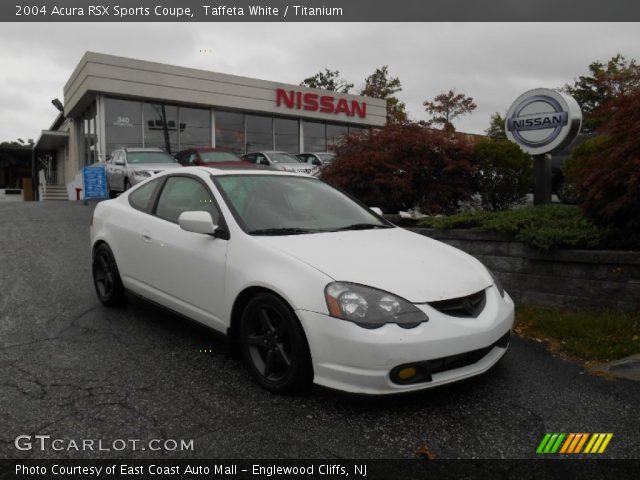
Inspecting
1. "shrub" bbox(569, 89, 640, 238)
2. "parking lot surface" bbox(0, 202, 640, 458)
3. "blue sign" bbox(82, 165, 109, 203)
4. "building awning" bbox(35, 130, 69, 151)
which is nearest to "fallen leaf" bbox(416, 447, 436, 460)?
"parking lot surface" bbox(0, 202, 640, 458)

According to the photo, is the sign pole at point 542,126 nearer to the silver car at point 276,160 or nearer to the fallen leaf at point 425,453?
the fallen leaf at point 425,453

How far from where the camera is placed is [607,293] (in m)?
4.89

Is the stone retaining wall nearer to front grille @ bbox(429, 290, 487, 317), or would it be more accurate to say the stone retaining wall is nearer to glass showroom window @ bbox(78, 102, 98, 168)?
front grille @ bbox(429, 290, 487, 317)

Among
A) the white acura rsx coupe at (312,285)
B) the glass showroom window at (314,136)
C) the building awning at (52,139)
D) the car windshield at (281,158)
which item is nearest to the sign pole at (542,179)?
the white acura rsx coupe at (312,285)

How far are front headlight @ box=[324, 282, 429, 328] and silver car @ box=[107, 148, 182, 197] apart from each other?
12.0 m

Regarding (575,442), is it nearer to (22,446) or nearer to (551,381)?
(551,381)

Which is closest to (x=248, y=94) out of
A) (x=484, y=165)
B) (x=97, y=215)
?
(x=484, y=165)

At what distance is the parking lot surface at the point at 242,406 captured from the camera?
2.82 metres

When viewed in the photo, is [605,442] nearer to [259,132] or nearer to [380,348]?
[380,348]

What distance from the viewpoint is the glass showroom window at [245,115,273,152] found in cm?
2636

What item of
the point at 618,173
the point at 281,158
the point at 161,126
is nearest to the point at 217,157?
the point at 281,158

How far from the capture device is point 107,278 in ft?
17.4

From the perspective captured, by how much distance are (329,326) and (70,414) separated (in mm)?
1564

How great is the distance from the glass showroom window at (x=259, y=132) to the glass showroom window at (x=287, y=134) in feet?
1.17
